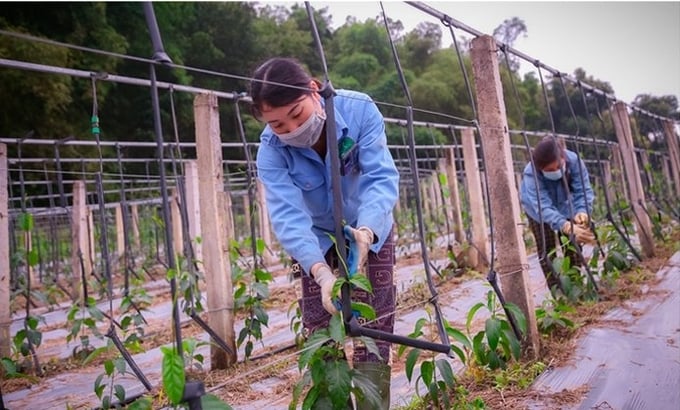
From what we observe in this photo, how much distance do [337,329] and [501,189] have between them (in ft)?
4.23

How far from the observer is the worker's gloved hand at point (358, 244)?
1370 mm

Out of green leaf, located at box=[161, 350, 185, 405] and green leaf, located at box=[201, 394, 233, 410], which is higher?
green leaf, located at box=[161, 350, 185, 405]

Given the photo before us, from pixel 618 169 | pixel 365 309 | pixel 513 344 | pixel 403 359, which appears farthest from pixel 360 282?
pixel 618 169

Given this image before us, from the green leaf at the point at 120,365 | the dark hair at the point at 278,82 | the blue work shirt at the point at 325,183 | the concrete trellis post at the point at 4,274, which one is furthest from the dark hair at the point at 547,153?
the concrete trellis post at the point at 4,274

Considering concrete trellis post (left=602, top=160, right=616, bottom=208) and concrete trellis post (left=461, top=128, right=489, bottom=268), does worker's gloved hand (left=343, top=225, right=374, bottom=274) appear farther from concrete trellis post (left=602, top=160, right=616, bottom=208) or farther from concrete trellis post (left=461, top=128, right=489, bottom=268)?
concrete trellis post (left=461, top=128, right=489, bottom=268)

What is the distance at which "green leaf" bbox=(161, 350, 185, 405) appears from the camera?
875 millimetres

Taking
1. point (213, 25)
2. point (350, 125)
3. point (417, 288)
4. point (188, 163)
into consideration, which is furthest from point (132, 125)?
point (350, 125)

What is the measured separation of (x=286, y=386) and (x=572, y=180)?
2419 millimetres

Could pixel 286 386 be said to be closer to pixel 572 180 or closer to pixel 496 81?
pixel 496 81

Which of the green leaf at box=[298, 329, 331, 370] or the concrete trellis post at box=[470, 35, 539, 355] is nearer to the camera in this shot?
the green leaf at box=[298, 329, 331, 370]

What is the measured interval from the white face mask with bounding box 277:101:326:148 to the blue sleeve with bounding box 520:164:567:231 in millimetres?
2174

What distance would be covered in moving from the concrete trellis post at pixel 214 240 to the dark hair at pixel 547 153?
197 centimetres

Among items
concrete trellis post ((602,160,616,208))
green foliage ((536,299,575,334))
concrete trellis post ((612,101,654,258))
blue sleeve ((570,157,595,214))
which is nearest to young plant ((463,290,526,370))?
green foliage ((536,299,575,334))

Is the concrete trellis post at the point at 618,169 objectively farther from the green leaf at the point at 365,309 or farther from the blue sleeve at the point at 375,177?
the green leaf at the point at 365,309
